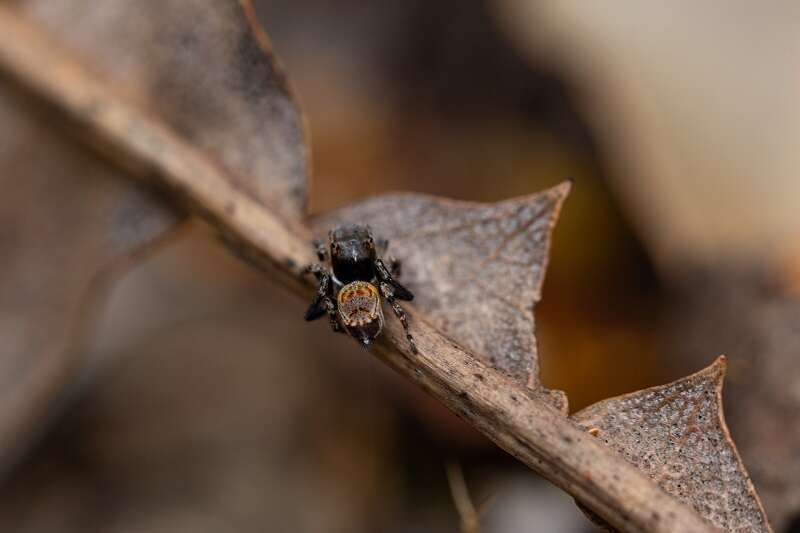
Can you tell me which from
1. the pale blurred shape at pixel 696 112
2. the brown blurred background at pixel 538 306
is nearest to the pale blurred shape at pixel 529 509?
the brown blurred background at pixel 538 306

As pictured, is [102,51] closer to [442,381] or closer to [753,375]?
[442,381]

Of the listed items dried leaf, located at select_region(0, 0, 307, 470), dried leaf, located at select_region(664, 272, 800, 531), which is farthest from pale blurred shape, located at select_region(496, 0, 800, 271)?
dried leaf, located at select_region(0, 0, 307, 470)

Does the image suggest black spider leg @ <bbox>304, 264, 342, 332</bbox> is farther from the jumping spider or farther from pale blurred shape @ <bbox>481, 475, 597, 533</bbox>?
pale blurred shape @ <bbox>481, 475, 597, 533</bbox>

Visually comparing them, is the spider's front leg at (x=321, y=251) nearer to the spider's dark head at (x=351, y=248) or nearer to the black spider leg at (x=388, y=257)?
the spider's dark head at (x=351, y=248)

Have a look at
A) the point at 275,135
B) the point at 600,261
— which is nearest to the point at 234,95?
the point at 275,135

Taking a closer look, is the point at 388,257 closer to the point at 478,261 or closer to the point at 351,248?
the point at 351,248

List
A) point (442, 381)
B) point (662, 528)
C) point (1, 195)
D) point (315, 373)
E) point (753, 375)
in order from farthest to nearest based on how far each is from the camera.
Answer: point (315, 373), point (1, 195), point (753, 375), point (442, 381), point (662, 528)

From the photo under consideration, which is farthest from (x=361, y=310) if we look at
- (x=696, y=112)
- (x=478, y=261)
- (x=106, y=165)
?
(x=696, y=112)
